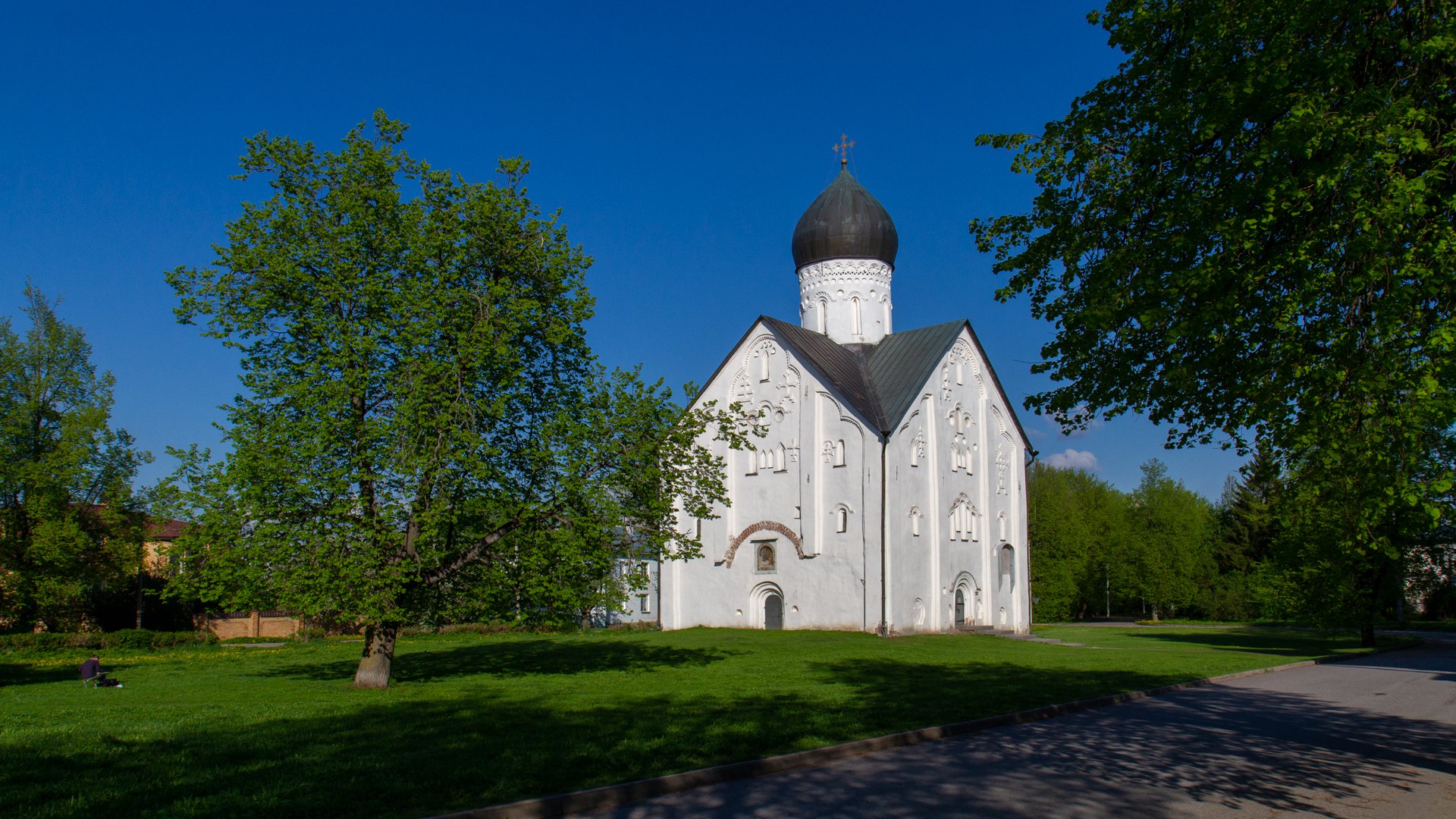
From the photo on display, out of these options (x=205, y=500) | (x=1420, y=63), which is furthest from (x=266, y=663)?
(x=1420, y=63)

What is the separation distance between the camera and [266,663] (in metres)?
22.8

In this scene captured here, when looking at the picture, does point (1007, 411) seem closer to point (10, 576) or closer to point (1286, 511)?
point (1286, 511)

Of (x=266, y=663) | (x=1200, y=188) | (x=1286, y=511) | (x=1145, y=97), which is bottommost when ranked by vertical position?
(x=266, y=663)

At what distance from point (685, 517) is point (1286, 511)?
29220mm

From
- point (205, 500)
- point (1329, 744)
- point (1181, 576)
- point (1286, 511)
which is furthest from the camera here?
point (1181, 576)

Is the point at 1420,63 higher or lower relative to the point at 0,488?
higher

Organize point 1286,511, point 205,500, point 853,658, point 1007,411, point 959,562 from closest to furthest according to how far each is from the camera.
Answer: point 1286,511 → point 205,500 → point 853,658 → point 959,562 → point 1007,411

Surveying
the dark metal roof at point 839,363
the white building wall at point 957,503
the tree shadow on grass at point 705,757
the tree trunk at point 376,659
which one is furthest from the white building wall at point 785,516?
the tree shadow on grass at point 705,757

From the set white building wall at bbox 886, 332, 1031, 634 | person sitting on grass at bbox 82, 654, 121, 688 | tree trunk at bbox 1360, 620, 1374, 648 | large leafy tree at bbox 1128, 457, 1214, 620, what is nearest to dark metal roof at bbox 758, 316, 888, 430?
white building wall at bbox 886, 332, 1031, 634

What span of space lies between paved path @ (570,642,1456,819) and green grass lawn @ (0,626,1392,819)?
3.00 ft

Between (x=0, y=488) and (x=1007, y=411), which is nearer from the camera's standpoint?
(x=0, y=488)

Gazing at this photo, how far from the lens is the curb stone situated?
698cm

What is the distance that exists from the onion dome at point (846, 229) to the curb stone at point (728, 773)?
98.3ft

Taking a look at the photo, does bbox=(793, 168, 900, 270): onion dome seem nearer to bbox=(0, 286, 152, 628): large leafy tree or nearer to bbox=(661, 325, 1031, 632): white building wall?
bbox=(661, 325, 1031, 632): white building wall
